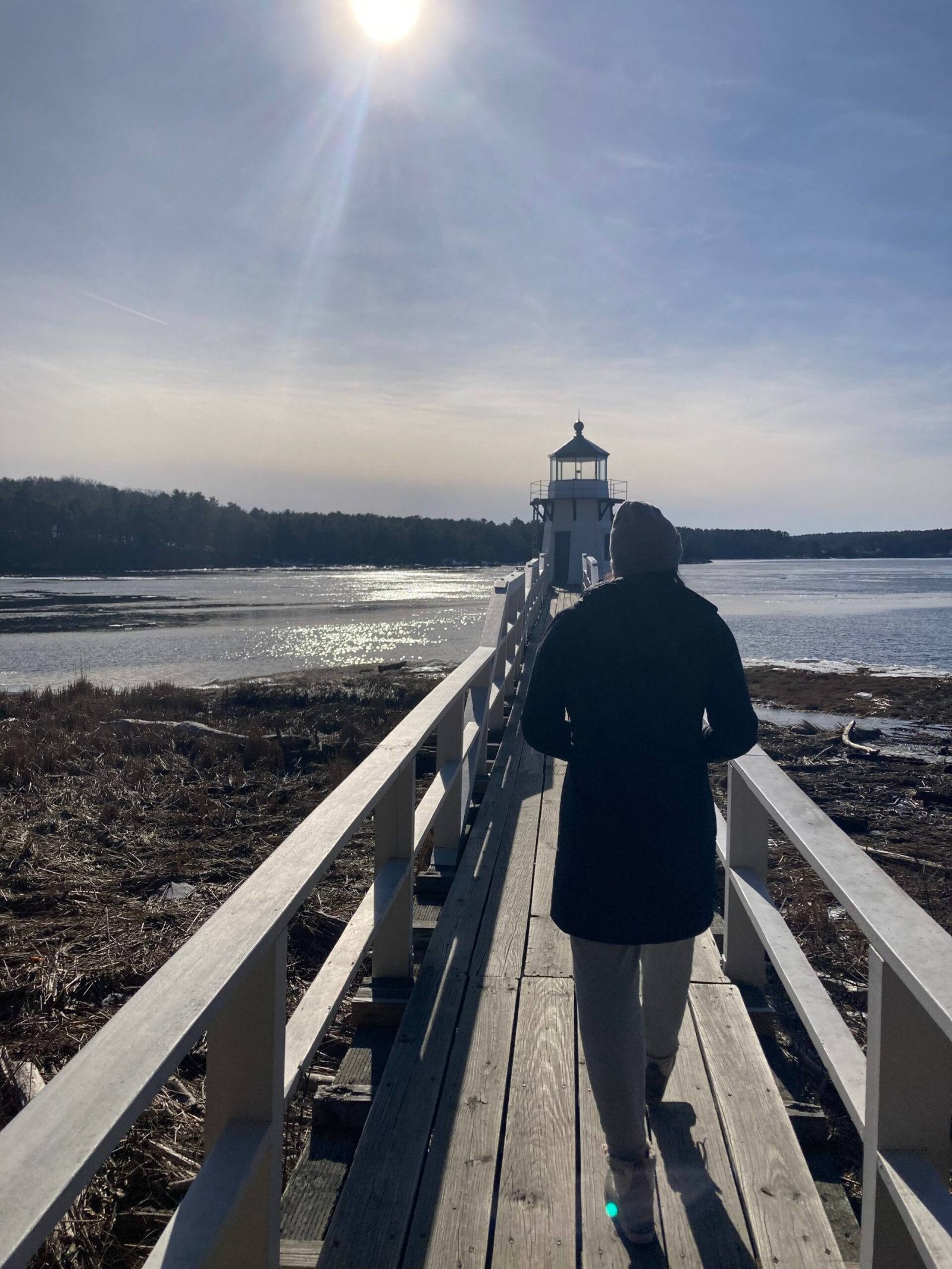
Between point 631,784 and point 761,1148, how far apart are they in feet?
4.08

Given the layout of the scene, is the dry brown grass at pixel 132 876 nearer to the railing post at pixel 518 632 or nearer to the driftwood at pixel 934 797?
the railing post at pixel 518 632

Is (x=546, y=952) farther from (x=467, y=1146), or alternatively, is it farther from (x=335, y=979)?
(x=335, y=979)

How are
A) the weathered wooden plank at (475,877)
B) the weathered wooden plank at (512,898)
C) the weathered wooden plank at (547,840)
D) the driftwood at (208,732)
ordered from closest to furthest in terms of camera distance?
the weathered wooden plank at (512,898), the weathered wooden plank at (475,877), the weathered wooden plank at (547,840), the driftwood at (208,732)

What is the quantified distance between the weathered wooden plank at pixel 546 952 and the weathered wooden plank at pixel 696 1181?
0.77 metres

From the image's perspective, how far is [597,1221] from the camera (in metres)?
2.43

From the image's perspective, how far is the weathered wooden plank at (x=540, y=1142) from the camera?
7.66 ft

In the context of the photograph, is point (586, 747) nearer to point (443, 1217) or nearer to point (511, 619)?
point (443, 1217)

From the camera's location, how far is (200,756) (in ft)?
37.4

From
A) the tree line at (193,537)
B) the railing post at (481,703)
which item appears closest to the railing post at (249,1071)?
the railing post at (481,703)

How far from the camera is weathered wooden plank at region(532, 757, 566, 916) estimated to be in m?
4.58

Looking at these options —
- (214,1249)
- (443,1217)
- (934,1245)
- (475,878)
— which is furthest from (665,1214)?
(475,878)

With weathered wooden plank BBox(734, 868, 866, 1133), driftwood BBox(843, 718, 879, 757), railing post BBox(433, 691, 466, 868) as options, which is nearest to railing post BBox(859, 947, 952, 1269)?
weathered wooden plank BBox(734, 868, 866, 1133)

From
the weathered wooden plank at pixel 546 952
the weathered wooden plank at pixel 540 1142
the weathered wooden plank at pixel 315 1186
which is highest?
the weathered wooden plank at pixel 546 952

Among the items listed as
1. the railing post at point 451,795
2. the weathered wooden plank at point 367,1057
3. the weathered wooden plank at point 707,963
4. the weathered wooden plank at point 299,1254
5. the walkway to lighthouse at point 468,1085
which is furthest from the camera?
the railing post at point 451,795
